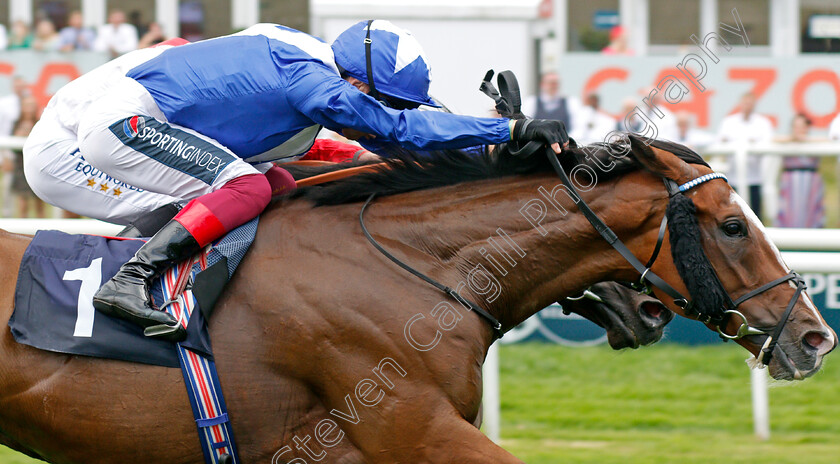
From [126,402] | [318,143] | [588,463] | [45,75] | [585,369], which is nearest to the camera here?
[126,402]

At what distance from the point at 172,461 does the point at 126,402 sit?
217 millimetres

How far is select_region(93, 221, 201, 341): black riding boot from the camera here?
2814 mm

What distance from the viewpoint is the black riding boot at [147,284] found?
9.23 feet

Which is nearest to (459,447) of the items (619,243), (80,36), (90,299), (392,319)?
(392,319)

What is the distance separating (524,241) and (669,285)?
0.45 m

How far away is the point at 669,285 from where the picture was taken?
297cm

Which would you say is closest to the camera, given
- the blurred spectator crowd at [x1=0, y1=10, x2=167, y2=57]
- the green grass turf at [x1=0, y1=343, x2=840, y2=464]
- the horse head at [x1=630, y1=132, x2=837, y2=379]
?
the horse head at [x1=630, y1=132, x2=837, y2=379]

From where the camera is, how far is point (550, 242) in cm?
303

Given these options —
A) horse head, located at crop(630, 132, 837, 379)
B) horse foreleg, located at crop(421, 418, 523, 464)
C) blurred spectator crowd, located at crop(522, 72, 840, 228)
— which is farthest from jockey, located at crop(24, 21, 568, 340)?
blurred spectator crowd, located at crop(522, 72, 840, 228)

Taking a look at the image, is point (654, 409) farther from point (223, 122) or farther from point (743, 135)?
point (223, 122)

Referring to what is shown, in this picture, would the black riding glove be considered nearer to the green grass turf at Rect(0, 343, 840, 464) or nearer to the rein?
the rein

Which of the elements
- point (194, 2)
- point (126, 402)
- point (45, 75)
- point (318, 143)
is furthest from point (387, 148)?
point (194, 2)

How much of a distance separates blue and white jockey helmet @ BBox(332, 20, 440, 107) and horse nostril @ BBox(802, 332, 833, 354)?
4.54ft

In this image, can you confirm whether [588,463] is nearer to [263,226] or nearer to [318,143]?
[318,143]
